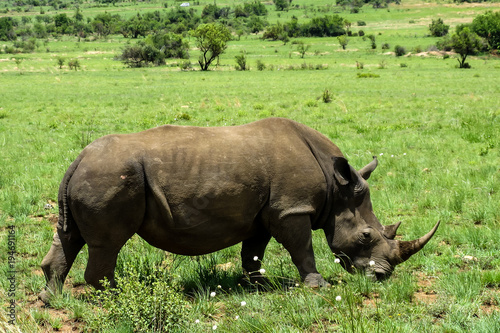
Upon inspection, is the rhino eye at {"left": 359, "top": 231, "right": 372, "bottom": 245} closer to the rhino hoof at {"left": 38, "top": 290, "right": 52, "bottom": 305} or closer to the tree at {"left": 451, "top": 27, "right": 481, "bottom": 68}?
the rhino hoof at {"left": 38, "top": 290, "right": 52, "bottom": 305}

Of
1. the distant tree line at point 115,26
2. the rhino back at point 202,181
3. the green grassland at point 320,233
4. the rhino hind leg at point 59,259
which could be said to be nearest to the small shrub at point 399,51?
the green grassland at point 320,233

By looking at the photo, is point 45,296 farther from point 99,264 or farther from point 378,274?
point 378,274

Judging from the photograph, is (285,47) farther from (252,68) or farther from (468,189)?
(468,189)

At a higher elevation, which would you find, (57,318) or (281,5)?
(57,318)

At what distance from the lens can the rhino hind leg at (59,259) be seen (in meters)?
5.79

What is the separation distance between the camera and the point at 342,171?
245 inches

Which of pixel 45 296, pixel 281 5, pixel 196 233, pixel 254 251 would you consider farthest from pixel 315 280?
pixel 281 5

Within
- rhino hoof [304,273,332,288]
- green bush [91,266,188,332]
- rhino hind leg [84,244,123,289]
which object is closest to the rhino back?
rhino hind leg [84,244,123,289]

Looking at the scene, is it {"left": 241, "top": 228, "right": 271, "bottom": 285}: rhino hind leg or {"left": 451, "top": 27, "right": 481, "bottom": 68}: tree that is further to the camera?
{"left": 451, "top": 27, "right": 481, "bottom": 68}: tree

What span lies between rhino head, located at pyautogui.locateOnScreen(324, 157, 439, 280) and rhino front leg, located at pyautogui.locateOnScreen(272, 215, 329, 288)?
1.23 ft

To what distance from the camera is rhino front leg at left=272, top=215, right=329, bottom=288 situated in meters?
5.84

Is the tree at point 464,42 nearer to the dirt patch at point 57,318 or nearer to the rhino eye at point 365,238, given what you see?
the rhino eye at point 365,238

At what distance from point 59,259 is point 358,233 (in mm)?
3303

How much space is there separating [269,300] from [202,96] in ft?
86.4
